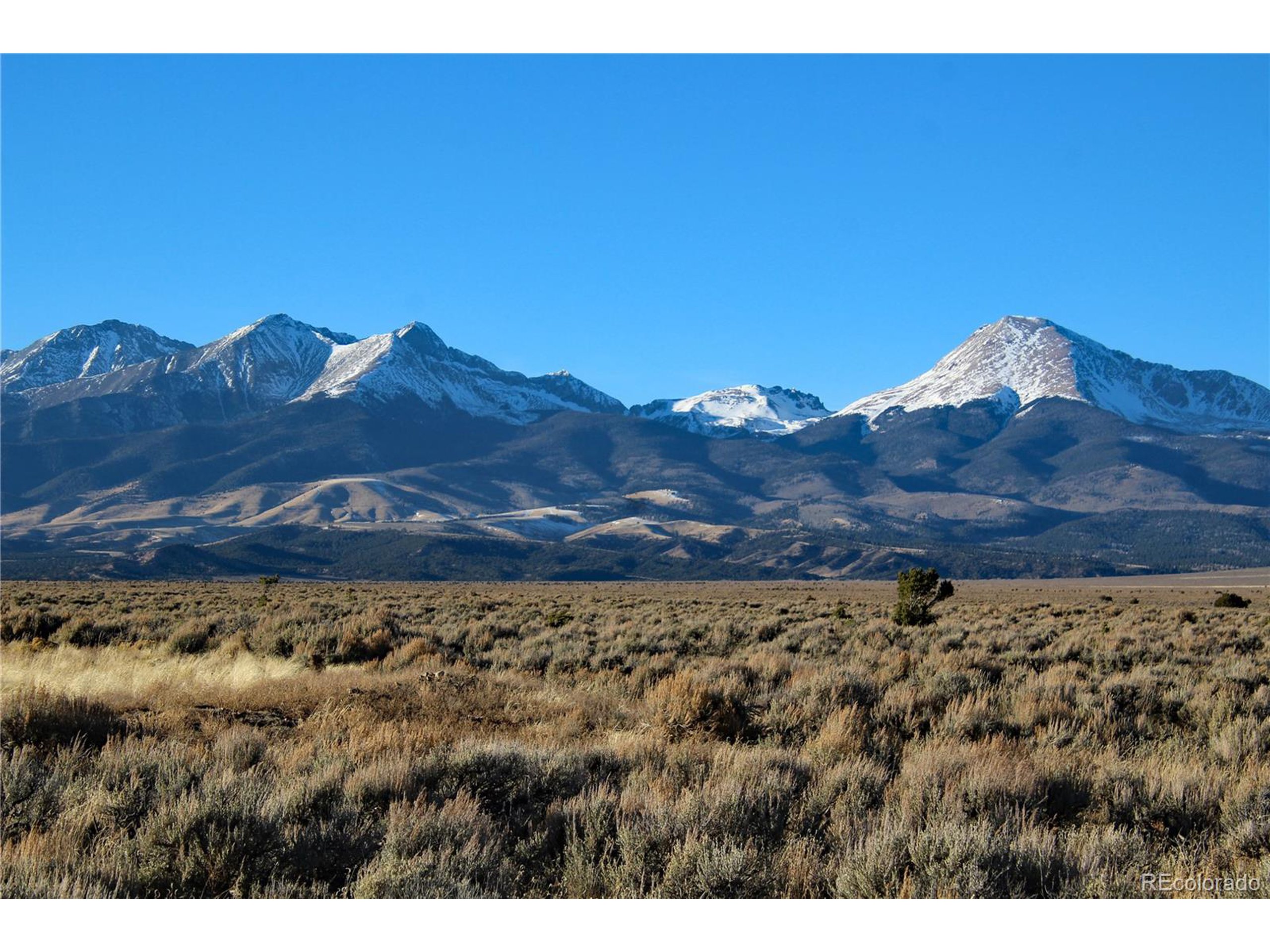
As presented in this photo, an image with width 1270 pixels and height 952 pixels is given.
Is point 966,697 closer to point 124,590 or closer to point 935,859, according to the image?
point 935,859

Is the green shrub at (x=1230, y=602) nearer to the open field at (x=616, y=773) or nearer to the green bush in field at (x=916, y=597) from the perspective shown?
the green bush in field at (x=916, y=597)

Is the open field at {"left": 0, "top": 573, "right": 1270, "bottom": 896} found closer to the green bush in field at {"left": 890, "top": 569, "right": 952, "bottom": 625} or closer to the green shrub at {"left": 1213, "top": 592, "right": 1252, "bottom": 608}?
the green bush in field at {"left": 890, "top": 569, "right": 952, "bottom": 625}

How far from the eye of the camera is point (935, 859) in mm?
5539

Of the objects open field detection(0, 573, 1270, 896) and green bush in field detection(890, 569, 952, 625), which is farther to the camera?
green bush in field detection(890, 569, 952, 625)

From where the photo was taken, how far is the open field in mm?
5418

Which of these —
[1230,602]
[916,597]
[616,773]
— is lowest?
[616,773]

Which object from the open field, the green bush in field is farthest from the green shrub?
the open field

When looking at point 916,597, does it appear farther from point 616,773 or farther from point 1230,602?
point 1230,602

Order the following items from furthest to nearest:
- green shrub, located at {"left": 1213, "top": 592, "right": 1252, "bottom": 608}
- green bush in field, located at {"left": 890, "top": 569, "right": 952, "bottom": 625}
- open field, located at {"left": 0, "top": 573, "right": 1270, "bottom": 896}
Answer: green shrub, located at {"left": 1213, "top": 592, "right": 1252, "bottom": 608} → green bush in field, located at {"left": 890, "top": 569, "right": 952, "bottom": 625} → open field, located at {"left": 0, "top": 573, "right": 1270, "bottom": 896}

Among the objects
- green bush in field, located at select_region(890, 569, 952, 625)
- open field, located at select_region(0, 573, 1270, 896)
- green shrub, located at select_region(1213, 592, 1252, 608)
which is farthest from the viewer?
green shrub, located at select_region(1213, 592, 1252, 608)

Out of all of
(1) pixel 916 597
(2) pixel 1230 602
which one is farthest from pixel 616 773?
(2) pixel 1230 602

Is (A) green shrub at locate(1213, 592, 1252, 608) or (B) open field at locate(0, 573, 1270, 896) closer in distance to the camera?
(B) open field at locate(0, 573, 1270, 896)

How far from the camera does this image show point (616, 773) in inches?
300

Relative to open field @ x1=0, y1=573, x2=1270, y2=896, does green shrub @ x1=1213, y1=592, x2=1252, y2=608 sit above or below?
above
